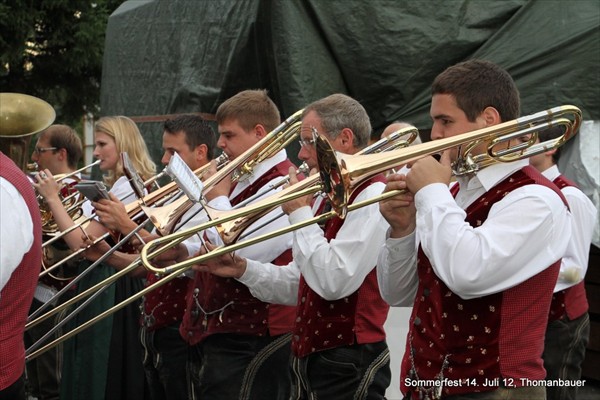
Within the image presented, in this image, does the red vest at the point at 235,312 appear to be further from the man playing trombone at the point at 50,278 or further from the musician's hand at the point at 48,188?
the man playing trombone at the point at 50,278

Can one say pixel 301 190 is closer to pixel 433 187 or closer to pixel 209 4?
pixel 433 187

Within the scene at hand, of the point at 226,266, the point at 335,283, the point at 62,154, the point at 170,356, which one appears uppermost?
the point at 335,283

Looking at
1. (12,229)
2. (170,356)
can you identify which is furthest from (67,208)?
(12,229)

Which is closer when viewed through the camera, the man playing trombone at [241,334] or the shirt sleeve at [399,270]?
the shirt sleeve at [399,270]

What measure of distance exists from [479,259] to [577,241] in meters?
2.01

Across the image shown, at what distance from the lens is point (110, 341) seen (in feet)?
18.0

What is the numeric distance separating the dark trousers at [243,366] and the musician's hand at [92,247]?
3.03 ft

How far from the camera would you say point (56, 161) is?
21.5 ft

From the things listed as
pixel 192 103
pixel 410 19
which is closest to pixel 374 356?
pixel 410 19

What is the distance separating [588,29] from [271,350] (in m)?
2.64

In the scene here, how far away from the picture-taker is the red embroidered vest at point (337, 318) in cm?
354

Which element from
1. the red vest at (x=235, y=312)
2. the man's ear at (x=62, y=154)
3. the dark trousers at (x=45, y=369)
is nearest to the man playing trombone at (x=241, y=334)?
the red vest at (x=235, y=312)

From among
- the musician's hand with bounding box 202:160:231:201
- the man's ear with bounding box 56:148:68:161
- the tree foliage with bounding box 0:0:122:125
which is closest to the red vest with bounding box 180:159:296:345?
the musician's hand with bounding box 202:160:231:201

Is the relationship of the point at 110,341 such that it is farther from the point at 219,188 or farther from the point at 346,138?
the point at 346,138
